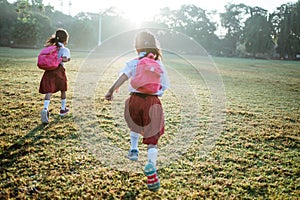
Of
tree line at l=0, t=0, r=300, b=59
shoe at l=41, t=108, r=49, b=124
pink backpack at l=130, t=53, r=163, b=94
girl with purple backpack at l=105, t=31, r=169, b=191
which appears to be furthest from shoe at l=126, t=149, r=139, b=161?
tree line at l=0, t=0, r=300, b=59

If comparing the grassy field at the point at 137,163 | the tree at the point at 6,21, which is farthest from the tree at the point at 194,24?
the grassy field at the point at 137,163

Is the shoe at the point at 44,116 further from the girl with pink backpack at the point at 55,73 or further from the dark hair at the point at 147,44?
the dark hair at the point at 147,44

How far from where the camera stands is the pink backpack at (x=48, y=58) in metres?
3.26

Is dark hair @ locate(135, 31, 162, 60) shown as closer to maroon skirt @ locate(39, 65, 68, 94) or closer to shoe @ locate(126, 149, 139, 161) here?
shoe @ locate(126, 149, 139, 161)

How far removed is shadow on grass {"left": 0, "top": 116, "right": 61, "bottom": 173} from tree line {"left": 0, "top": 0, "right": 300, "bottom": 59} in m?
29.1

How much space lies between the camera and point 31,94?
5.23m

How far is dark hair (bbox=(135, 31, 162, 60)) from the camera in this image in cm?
226

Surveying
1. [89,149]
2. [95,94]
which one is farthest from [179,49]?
[89,149]

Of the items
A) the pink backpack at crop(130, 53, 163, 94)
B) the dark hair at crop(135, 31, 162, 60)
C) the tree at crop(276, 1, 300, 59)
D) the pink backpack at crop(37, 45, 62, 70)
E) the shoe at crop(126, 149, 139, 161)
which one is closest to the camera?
the pink backpack at crop(130, 53, 163, 94)

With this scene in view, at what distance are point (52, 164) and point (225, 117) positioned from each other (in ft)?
9.81

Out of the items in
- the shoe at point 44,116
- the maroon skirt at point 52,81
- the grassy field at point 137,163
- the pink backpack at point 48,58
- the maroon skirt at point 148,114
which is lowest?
the grassy field at point 137,163

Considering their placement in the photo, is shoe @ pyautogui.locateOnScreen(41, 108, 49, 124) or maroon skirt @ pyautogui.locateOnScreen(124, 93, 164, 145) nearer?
maroon skirt @ pyautogui.locateOnScreen(124, 93, 164, 145)

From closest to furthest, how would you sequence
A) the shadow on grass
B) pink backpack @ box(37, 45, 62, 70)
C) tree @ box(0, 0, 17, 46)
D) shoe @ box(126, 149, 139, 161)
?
the shadow on grass
shoe @ box(126, 149, 139, 161)
pink backpack @ box(37, 45, 62, 70)
tree @ box(0, 0, 17, 46)

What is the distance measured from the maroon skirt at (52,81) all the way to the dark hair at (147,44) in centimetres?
161
